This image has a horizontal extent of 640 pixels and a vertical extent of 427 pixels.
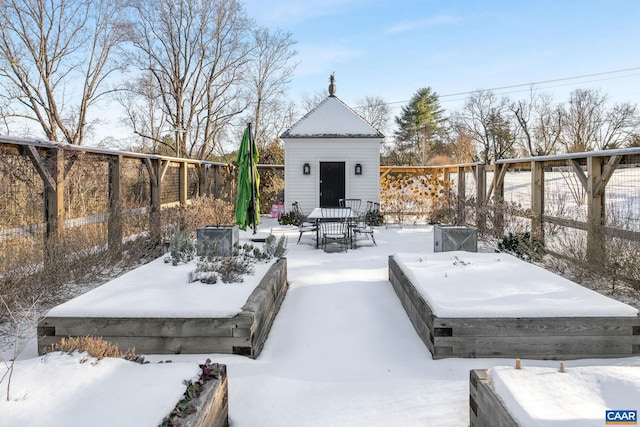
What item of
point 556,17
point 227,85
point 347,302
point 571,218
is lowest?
point 347,302

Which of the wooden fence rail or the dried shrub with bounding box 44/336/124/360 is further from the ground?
the wooden fence rail

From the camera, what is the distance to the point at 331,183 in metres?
14.1

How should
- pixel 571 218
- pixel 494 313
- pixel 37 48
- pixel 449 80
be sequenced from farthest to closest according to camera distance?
pixel 449 80 → pixel 37 48 → pixel 571 218 → pixel 494 313

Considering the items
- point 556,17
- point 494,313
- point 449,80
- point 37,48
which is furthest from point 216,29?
point 494,313

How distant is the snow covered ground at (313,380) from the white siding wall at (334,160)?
8437 millimetres

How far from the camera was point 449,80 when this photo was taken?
34594 millimetres

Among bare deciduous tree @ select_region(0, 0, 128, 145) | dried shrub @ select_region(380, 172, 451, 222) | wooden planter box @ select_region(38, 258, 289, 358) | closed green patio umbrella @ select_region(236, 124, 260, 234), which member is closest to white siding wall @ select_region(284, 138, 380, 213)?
dried shrub @ select_region(380, 172, 451, 222)

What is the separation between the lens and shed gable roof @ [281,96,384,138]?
13.9 meters

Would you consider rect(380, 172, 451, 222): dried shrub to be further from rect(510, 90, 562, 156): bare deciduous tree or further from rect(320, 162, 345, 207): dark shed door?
rect(510, 90, 562, 156): bare deciduous tree

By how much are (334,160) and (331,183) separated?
2.46 ft

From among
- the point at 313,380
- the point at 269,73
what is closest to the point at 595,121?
the point at 269,73

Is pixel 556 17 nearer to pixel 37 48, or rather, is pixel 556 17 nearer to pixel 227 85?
pixel 227 85

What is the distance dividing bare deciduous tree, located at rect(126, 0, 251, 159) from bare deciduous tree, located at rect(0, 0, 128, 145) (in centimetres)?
215

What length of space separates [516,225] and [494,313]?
5.44 meters
